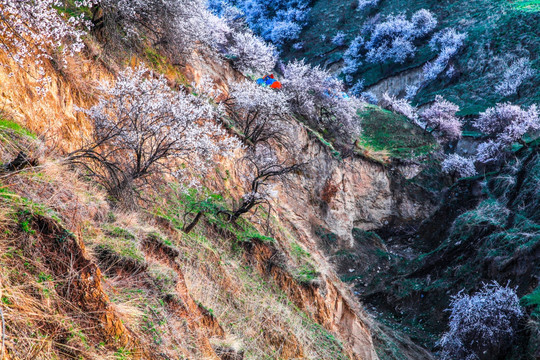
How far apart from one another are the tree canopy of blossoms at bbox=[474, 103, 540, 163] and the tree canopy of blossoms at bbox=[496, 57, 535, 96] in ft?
16.4

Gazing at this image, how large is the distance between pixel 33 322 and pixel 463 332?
16.6 m

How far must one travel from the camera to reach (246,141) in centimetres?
1570

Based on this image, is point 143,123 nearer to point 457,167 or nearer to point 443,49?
point 457,167

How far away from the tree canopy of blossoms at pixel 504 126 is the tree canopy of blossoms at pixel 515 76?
500cm

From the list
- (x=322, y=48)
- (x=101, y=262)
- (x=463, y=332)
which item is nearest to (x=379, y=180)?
(x=463, y=332)

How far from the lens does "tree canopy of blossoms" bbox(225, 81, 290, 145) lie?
15.6m

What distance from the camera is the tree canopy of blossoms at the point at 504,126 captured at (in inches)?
1104

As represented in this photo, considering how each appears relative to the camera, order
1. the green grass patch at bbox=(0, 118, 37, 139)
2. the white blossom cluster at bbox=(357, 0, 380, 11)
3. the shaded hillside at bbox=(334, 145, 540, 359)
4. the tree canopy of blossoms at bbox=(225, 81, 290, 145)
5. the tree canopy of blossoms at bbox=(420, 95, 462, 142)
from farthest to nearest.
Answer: the white blossom cluster at bbox=(357, 0, 380, 11)
the tree canopy of blossoms at bbox=(420, 95, 462, 142)
the shaded hillside at bbox=(334, 145, 540, 359)
the tree canopy of blossoms at bbox=(225, 81, 290, 145)
the green grass patch at bbox=(0, 118, 37, 139)

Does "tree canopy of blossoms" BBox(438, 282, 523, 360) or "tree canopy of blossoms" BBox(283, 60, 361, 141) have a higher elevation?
"tree canopy of blossoms" BBox(283, 60, 361, 141)

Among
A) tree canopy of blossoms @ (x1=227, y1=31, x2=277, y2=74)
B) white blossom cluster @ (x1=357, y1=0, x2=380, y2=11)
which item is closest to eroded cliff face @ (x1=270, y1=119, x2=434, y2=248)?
tree canopy of blossoms @ (x1=227, y1=31, x2=277, y2=74)

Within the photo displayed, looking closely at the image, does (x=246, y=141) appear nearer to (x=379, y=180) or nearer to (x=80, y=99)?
(x=80, y=99)

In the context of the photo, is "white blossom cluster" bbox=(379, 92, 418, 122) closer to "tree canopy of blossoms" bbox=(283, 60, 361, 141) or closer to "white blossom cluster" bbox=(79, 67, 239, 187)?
"tree canopy of blossoms" bbox=(283, 60, 361, 141)

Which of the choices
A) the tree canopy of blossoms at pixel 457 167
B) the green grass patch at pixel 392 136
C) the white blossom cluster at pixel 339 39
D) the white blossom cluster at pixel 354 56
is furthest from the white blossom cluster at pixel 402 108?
the white blossom cluster at pixel 339 39

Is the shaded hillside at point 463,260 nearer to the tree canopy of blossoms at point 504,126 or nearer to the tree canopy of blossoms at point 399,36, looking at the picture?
the tree canopy of blossoms at point 504,126
